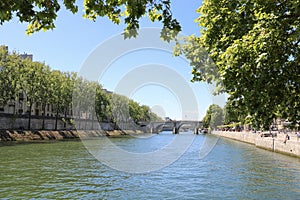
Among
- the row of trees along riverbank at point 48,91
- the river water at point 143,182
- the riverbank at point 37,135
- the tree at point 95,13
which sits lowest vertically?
the river water at point 143,182

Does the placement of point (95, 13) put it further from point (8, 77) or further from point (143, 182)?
point (8, 77)

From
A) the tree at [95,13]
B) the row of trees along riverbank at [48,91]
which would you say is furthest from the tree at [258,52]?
the row of trees along riverbank at [48,91]

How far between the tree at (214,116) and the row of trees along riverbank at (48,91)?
187 feet

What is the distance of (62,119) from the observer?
233 ft

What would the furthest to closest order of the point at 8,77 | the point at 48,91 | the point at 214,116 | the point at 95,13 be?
1. the point at 214,116
2. the point at 48,91
3. the point at 8,77
4. the point at 95,13

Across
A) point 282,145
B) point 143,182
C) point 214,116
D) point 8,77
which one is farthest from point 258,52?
point 214,116

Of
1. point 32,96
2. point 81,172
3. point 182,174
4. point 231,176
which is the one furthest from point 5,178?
point 32,96

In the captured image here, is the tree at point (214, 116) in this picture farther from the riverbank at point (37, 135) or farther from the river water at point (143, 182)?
the river water at point (143, 182)

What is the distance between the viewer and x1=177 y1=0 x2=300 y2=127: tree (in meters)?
8.69

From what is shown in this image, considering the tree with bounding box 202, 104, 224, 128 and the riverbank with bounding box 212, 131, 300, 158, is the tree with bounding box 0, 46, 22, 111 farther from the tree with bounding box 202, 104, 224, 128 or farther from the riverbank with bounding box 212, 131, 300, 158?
the tree with bounding box 202, 104, 224, 128

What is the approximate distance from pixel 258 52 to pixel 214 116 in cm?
13690

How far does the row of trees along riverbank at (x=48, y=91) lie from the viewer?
49.0 meters

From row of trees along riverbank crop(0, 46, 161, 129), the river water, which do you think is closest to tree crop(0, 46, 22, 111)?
row of trees along riverbank crop(0, 46, 161, 129)

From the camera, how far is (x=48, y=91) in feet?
196
